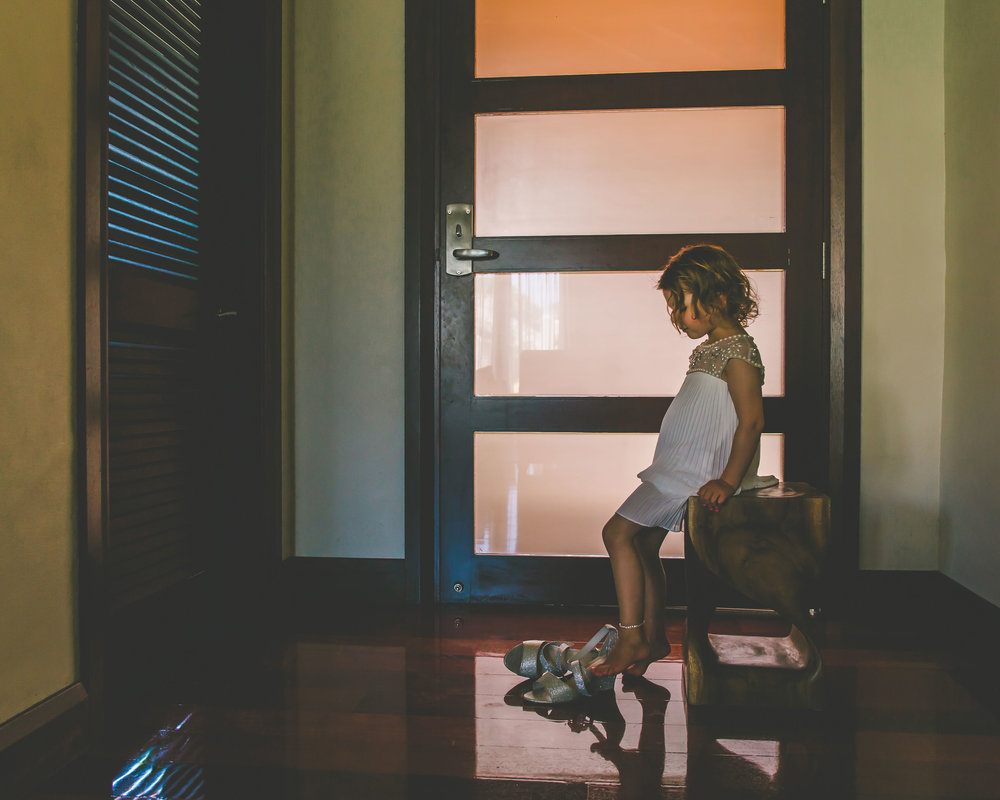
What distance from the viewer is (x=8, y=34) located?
123 centimetres

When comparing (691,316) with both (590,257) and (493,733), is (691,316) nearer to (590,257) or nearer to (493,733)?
(590,257)

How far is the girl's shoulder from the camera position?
1664mm

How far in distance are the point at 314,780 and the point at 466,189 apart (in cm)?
171

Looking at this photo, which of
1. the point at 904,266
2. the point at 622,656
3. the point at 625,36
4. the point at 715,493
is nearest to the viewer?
the point at 715,493

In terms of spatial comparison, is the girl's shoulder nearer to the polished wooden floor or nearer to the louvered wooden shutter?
the polished wooden floor

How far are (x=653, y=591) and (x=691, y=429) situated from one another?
1.32 ft

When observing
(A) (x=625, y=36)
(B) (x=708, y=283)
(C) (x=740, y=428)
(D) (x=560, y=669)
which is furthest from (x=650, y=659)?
(A) (x=625, y=36)

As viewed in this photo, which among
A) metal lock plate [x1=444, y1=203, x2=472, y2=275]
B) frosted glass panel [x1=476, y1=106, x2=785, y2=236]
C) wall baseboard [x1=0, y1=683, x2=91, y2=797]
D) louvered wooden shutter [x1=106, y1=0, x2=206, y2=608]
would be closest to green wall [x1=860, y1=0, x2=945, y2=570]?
frosted glass panel [x1=476, y1=106, x2=785, y2=236]

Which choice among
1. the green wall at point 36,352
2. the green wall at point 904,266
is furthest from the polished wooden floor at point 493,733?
the green wall at point 904,266

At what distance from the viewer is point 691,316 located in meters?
1.74

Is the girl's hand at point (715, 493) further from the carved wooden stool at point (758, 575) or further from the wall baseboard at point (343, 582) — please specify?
the wall baseboard at point (343, 582)

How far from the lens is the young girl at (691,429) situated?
167 cm

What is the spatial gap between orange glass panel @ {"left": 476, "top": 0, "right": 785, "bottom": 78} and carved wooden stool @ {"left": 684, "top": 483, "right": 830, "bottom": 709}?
56.3 inches

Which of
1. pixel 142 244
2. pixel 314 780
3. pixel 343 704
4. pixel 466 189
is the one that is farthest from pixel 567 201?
pixel 314 780
